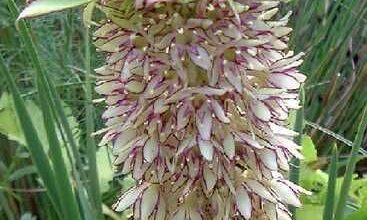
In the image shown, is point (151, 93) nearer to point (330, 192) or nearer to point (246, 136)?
point (246, 136)

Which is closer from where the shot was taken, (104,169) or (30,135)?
(30,135)

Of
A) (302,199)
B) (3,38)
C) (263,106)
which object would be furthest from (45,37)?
(263,106)

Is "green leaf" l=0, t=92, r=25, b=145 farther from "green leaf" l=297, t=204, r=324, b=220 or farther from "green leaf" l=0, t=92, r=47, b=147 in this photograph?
"green leaf" l=297, t=204, r=324, b=220

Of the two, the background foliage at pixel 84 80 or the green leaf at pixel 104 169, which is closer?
the green leaf at pixel 104 169

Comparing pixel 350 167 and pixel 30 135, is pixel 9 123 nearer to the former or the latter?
pixel 30 135

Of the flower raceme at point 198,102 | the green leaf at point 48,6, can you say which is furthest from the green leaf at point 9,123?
the green leaf at point 48,6

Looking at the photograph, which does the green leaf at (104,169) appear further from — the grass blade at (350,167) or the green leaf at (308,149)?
the grass blade at (350,167)

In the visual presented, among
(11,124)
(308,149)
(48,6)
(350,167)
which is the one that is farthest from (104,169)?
(48,6)
